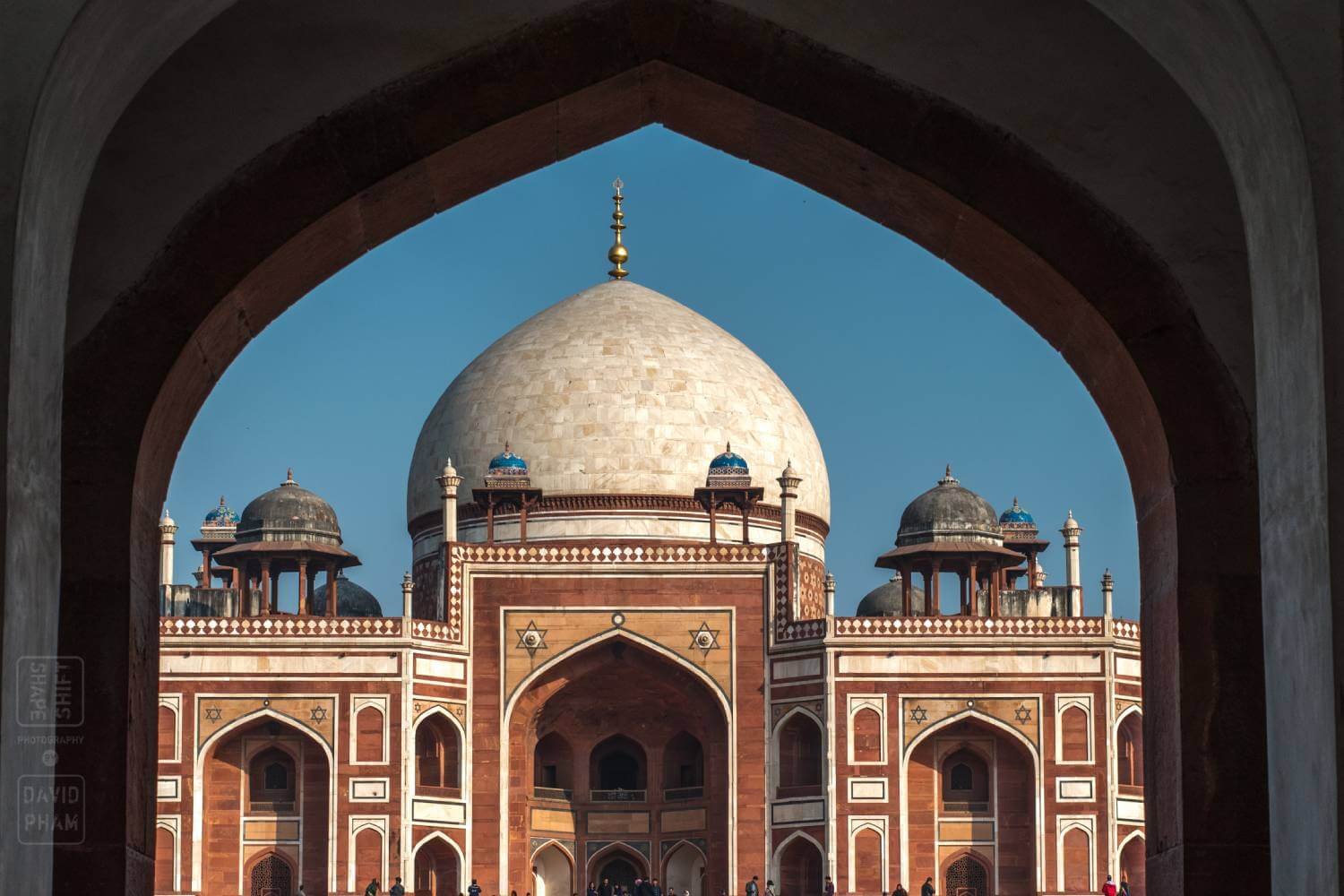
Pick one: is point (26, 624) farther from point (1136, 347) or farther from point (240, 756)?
point (240, 756)

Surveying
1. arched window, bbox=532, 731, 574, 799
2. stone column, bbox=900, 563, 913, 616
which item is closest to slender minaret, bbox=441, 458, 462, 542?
arched window, bbox=532, 731, 574, 799

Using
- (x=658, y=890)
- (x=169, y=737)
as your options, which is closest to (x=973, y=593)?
(x=658, y=890)

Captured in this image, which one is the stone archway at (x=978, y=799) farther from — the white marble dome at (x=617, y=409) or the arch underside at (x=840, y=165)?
the arch underside at (x=840, y=165)

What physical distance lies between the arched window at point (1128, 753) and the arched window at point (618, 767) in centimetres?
619

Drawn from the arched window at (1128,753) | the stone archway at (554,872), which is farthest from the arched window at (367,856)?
the arched window at (1128,753)

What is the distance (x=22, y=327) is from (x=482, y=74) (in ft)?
6.91

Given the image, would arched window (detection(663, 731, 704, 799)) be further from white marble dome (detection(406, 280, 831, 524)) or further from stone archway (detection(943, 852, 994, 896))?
stone archway (detection(943, 852, 994, 896))

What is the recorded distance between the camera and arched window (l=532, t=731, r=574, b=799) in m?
29.1

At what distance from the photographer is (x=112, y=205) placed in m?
6.00

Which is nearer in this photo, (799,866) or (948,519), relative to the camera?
(799,866)

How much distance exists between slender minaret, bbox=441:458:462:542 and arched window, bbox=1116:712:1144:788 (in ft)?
28.4

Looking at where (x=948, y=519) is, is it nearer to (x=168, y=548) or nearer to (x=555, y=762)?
(x=555, y=762)

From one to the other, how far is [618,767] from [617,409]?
506 centimetres

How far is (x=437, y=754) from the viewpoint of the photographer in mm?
27234
